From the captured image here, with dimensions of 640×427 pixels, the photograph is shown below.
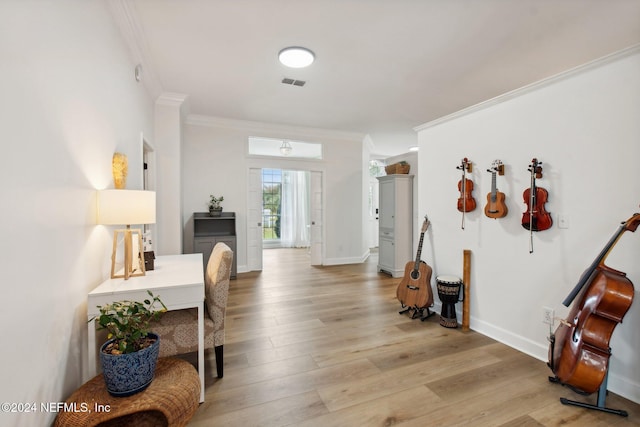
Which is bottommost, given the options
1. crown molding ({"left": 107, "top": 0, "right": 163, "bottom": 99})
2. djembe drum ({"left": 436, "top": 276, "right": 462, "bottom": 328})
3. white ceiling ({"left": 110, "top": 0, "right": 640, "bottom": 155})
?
djembe drum ({"left": 436, "top": 276, "right": 462, "bottom": 328})

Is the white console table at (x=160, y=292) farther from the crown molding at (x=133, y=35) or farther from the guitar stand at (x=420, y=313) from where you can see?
the guitar stand at (x=420, y=313)

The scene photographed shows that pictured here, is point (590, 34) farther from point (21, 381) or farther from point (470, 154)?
point (21, 381)

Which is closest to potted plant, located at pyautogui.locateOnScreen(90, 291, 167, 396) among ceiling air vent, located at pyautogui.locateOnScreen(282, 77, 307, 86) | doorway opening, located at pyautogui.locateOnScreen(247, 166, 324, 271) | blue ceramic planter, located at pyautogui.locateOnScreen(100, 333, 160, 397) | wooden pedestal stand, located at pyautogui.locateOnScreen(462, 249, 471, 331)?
blue ceramic planter, located at pyautogui.locateOnScreen(100, 333, 160, 397)

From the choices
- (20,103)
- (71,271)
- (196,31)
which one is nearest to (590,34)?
(196,31)

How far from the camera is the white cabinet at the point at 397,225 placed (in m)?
5.18

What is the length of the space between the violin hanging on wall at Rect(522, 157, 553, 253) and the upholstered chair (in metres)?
2.39

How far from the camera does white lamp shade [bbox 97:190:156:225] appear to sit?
177 centimetres

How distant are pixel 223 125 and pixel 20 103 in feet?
14.4

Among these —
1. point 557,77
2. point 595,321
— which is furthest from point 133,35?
point 595,321

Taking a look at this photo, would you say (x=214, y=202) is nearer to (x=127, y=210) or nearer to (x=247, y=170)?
(x=247, y=170)

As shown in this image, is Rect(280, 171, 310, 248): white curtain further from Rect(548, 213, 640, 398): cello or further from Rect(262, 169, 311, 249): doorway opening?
Rect(548, 213, 640, 398): cello

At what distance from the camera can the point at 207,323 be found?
6.68ft

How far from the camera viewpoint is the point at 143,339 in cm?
148

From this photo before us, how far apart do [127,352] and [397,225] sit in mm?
4471
